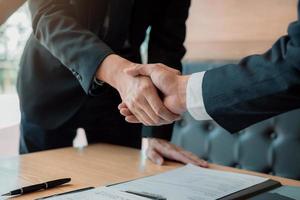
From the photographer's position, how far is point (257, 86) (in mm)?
671

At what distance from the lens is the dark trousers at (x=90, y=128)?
4.00ft

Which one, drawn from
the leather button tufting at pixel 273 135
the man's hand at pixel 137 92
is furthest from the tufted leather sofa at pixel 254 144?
the man's hand at pixel 137 92

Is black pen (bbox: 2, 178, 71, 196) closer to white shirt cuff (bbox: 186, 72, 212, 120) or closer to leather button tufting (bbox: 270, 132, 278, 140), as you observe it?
white shirt cuff (bbox: 186, 72, 212, 120)

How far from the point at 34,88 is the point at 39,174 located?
37 centimetres

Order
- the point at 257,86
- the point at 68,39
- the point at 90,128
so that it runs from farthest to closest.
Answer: the point at 90,128 < the point at 68,39 < the point at 257,86

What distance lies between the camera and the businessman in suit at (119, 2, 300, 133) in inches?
25.2

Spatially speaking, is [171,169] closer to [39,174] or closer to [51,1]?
[39,174]

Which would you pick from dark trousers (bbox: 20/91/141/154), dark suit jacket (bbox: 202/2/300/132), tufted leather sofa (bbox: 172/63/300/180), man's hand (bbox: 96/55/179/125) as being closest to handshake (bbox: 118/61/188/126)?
man's hand (bbox: 96/55/179/125)

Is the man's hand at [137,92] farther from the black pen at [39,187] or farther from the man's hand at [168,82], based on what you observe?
the black pen at [39,187]

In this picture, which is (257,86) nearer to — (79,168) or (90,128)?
(79,168)

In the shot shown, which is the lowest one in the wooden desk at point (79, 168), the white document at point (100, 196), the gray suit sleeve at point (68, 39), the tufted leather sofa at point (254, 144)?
the tufted leather sofa at point (254, 144)

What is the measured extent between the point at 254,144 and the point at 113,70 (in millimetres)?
809

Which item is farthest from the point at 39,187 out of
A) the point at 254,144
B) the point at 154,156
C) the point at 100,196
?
the point at 254,144

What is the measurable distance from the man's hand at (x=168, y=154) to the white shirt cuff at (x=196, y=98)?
28 cm
